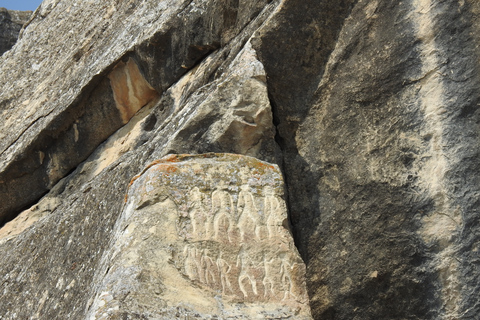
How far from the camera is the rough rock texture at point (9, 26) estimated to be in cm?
1345

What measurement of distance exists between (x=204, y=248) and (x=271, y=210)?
46 centimetres

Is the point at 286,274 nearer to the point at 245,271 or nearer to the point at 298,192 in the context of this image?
the point at 245,271

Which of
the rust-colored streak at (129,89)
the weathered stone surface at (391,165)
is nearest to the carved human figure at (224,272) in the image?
the weathered stone surface at (391,165)

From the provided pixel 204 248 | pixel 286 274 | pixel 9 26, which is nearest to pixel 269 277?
pixel 286 274

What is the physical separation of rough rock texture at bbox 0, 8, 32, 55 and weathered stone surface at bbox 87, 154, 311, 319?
10.7m

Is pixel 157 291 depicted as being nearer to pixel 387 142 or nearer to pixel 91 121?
pixel 387 142

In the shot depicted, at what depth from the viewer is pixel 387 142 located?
395 cm

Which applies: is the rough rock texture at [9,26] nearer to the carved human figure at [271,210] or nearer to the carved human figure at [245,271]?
the carved human figure at [271,210]

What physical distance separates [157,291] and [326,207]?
54.4 inches

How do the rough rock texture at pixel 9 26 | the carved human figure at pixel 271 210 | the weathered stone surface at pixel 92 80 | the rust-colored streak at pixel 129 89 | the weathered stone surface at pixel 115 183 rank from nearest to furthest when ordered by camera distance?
the carved human figure at pixel 271 210 → the weathered stone surface at pixel 115 183 → the weathered stone surface at pixel 92 80 → the rust-colored streak at pixel 129 89 → the rough rock texture at pixel 9 26

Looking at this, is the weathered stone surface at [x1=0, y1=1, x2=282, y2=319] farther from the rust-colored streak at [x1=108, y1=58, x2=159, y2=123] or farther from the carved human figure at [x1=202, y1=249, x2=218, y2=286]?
the carved human figure at [x1=202, y1=249, x2=218, y2=286]

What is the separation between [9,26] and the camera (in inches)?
535

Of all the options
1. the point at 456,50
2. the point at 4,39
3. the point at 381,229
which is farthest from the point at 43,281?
the point at 4,39

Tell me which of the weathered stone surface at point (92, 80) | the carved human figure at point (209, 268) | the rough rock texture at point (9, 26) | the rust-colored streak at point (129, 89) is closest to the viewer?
the carved human figure at point (209, 268)
